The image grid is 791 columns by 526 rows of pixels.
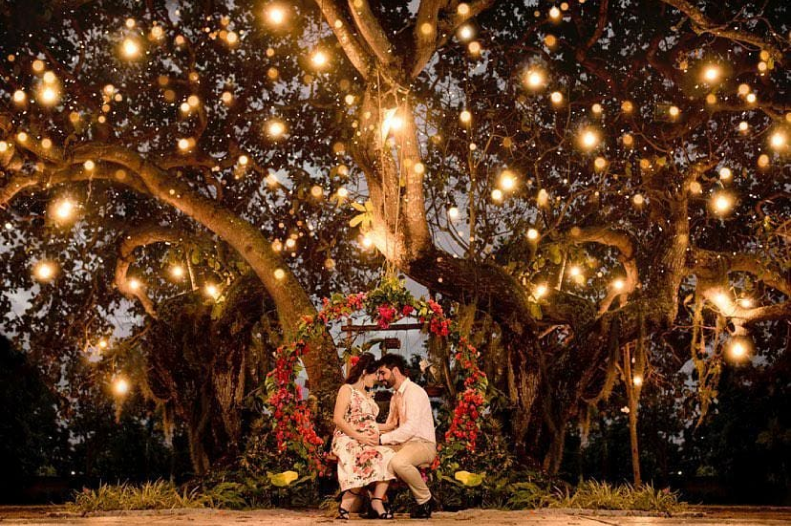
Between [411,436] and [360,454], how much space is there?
1.35 feet

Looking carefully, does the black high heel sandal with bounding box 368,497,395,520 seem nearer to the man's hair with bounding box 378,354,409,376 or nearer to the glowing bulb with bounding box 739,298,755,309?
the man's hair with bounding box 378,354,409,376

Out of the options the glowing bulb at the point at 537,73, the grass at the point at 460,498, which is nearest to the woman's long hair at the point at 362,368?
the grass at the point at 460,498

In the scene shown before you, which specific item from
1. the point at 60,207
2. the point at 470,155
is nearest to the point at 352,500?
the point at 470,155

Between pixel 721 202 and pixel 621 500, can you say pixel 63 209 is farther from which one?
pixel 721 202

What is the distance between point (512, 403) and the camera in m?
9.03

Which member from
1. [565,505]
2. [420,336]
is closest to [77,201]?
[420,336]

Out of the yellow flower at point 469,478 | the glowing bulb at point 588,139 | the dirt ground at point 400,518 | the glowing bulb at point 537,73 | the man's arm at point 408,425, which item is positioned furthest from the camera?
the glowing bulb at point 537,73

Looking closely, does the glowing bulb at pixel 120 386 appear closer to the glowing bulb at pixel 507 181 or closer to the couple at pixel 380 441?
the couple at pixel 380 441

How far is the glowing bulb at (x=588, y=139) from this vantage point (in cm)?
1059

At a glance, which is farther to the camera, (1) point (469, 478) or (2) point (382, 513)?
(1) point (469, 478)

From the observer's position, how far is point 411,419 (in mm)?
6406

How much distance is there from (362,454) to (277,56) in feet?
22.9

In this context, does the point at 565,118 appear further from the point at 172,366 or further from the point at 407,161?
the point at 172,366

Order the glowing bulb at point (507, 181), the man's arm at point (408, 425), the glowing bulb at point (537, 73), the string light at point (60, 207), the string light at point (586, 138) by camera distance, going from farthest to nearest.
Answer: the glowing bulb at point (537, 73), the string light at point (586, 138), the glowing bulb at point (507, 181), the string light at point (60, 207), the man's arm at point (408, 425)
